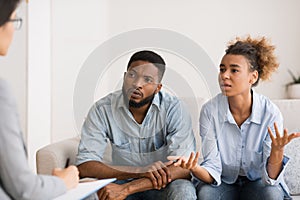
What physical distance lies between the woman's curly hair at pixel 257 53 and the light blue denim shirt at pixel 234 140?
14 centimetres

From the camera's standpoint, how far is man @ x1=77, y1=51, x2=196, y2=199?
6.46 feet

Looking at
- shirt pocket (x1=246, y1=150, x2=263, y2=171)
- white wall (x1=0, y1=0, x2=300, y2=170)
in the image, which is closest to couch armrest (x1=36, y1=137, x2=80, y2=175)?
shirt pocket (x1=246, y1=150, x2=263, y2=171)

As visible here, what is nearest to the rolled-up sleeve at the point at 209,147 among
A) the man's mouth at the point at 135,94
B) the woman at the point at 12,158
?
the man's mouth at the point at 135,94

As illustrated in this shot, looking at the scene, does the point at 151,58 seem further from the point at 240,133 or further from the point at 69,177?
the point at 69,177

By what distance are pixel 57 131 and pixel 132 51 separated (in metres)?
1.46

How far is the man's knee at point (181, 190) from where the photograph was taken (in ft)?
6.39

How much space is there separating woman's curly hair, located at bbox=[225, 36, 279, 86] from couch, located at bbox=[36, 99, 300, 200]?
0.27 metres

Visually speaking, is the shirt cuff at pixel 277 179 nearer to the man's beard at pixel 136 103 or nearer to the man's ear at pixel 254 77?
the man's ear at pixel 254 77

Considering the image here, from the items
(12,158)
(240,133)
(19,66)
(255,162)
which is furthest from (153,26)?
(12,158)

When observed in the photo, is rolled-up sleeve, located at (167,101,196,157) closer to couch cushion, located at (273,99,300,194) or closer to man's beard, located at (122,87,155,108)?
man's beard, located at (122,87,155,108)

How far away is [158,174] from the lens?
78.2 inches

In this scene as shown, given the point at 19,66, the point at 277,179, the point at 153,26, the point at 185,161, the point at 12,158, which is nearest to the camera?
the point at 12,158

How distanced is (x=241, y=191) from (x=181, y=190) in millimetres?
324

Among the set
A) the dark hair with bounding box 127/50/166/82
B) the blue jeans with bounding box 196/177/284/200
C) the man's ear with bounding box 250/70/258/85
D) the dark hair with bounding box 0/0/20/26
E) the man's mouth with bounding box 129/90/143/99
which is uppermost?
the dark hair with bounding box 0/0/20/26
